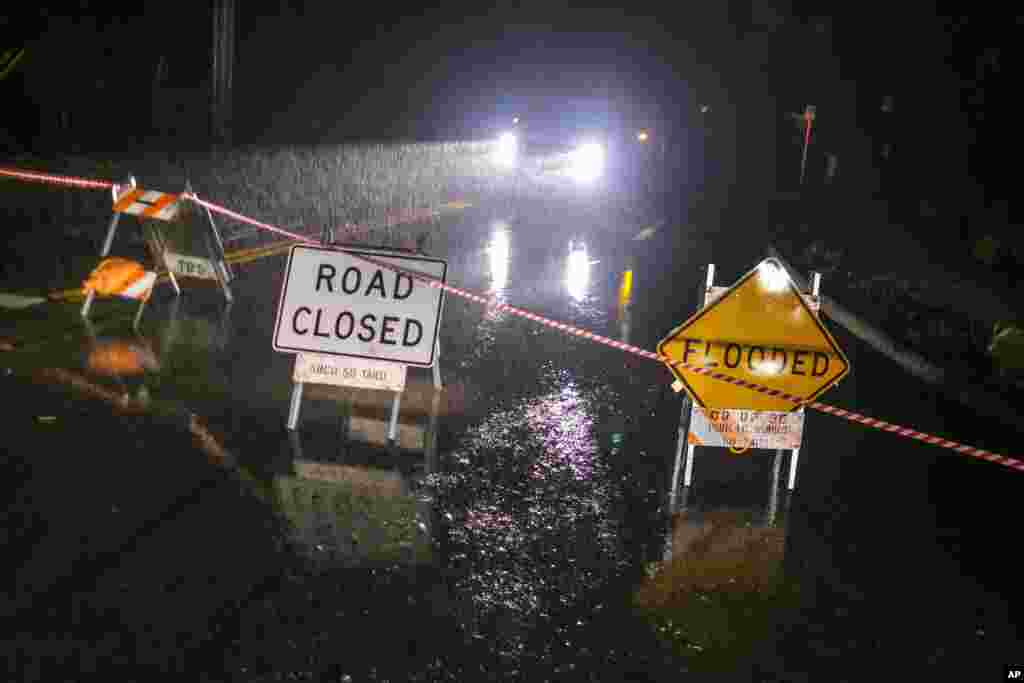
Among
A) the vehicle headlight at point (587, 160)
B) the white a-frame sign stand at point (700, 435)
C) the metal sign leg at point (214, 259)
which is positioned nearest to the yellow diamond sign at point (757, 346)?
the white a-frame sign stand at point (700, 435)

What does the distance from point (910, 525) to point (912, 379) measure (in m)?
4.62

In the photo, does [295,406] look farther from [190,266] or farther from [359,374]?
[190,266]

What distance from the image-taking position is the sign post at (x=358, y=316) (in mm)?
7375

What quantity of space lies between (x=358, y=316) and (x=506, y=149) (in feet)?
83.0

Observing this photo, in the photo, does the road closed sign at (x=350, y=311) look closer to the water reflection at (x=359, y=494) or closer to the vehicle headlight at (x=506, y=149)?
the water reflection at (x=359, y=494)

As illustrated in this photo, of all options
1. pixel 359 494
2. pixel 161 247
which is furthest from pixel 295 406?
pixel 161 247

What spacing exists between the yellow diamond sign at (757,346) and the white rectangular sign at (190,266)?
5586 mm

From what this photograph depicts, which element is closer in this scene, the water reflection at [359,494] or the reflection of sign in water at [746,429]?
the water reflection at [359,494]

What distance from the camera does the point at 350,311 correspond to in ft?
24.3

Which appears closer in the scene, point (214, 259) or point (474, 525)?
point (474, 525)

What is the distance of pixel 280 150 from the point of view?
18.2 metres

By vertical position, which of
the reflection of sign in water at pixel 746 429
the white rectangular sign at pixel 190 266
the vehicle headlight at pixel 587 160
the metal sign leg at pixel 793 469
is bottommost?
the metal sign leg at pixel 793 469

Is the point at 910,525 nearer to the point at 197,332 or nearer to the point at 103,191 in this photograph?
the point at 197,332

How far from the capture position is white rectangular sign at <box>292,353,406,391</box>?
7441mm
